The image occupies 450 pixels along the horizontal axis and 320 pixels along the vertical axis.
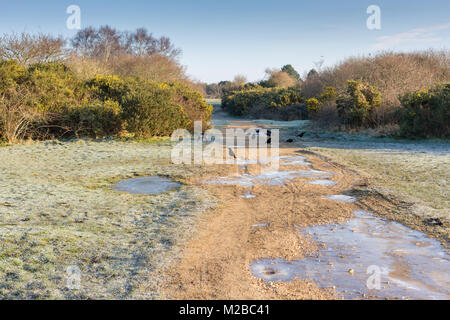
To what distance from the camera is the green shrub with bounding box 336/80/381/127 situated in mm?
20500

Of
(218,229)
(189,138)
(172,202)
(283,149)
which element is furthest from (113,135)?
(218,229)

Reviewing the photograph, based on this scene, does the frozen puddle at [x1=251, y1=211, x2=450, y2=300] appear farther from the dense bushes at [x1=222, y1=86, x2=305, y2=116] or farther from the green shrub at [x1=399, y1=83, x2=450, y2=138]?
the dense bushes at [x1=222, y1=86, x2=305, y2=116]

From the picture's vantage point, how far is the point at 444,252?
5.16m

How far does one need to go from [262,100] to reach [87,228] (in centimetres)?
3427

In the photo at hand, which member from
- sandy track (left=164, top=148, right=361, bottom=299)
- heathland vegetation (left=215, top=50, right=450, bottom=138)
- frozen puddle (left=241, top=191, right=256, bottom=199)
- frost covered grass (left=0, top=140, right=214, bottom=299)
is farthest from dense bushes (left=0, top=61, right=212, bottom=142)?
frozen puddle (left=241, top=191, right=256, bottom=199)

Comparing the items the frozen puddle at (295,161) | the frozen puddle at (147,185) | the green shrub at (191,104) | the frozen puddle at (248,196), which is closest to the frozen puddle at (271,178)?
the frozen puddle at (248,196)

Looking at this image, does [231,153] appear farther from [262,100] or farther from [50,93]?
[262,100]

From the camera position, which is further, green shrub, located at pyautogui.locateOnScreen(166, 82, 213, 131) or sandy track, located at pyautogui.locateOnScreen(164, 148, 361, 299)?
green shrub, located at pyautogui.locateOnScreen(166, 82, 213, 131)

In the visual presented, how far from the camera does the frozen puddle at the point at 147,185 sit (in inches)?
338

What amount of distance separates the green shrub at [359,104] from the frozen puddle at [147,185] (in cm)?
1398

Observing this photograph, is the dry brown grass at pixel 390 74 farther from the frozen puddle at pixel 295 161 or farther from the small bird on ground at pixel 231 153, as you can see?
the small bird on ground at pixel 231 153

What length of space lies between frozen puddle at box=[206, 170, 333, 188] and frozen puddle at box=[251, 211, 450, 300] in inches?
132
